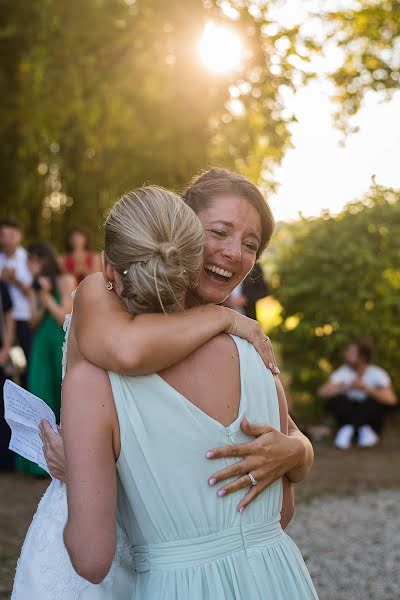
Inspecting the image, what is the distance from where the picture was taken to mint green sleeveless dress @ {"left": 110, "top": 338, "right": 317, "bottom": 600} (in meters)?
1.99

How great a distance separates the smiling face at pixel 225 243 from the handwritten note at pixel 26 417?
615mm

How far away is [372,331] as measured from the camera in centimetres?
1116

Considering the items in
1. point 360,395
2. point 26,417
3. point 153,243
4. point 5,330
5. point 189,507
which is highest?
point 153,243

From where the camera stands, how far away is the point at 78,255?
973 cm

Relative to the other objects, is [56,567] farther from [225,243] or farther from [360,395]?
[360,395]

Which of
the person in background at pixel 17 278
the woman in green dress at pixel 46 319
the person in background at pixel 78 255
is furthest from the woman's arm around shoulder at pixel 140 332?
the person in background at pixel 78 255

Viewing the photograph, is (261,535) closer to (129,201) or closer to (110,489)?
(110,489)

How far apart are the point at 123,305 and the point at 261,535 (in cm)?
65

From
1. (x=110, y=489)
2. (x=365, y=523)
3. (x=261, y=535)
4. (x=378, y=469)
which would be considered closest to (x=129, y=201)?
(x=110, y=489)

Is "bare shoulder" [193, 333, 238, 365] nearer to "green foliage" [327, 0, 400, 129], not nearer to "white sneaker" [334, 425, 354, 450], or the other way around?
"white sneaker" [334, 425, 354, 450]

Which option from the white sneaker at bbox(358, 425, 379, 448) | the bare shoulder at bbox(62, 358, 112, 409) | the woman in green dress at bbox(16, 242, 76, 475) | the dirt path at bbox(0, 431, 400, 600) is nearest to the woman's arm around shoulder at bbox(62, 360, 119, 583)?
the bare shoulder at bbox(62, 358, 112, 409)

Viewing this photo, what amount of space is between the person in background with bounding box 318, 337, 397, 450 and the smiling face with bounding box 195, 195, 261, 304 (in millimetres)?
7712

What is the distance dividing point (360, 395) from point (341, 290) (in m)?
1.46

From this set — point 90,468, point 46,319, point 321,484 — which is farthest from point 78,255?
point 90,468
